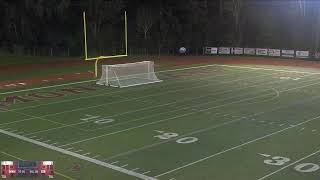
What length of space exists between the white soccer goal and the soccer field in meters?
0.95

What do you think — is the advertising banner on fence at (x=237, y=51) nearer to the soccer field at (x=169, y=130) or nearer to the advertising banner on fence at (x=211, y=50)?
the advertising banner on fence at (x=211, y=50)

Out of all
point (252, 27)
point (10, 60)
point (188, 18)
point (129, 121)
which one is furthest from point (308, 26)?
point (129, 121)

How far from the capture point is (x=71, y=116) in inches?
698

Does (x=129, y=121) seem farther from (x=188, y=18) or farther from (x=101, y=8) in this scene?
(x=188, y=18)

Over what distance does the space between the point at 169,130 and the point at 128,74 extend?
12467mm

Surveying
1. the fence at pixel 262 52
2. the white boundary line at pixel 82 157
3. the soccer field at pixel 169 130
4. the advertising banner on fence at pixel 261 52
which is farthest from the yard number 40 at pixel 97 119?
the advertising banner on fence at pixel 261 52

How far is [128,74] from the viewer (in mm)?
27625


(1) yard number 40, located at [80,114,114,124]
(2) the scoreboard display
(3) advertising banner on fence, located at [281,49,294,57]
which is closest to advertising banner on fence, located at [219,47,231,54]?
(3) advertising banner on fence, located at [281,49,294,57]

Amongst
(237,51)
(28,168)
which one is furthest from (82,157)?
(237,51)

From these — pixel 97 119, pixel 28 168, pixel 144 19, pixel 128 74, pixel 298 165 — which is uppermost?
pixel 144 19

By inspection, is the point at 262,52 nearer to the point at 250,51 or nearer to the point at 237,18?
the point at 250,51

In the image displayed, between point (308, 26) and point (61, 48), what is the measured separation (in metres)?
23.6

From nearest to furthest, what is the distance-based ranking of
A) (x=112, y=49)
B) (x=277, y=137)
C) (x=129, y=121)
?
(x=277, y=137)
(x=129, y=121)
(x=112, y=49)

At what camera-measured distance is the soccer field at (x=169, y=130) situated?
38.7 ft
